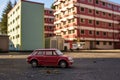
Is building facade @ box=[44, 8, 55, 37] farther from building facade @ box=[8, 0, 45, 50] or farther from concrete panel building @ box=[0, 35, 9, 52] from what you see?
concrete panel building @ box=[0, 35, 9, 52]

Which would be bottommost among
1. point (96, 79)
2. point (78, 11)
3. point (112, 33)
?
point (96, 79)

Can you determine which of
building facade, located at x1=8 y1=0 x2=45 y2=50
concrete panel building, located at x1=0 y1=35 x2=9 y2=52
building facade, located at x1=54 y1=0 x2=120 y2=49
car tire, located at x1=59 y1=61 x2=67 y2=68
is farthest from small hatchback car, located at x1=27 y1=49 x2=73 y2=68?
building facade, located at x1=54 y1=0 x2=120 y2=49

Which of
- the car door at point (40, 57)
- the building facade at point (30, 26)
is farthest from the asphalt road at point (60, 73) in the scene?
the building facade at point (30, 26)

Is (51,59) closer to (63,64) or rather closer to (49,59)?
(49,59)

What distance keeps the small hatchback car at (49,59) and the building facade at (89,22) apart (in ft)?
173

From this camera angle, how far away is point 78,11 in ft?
245

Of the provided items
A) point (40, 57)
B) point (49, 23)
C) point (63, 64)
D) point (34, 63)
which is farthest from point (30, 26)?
point (63, 64)

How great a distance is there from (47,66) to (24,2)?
1787 inches

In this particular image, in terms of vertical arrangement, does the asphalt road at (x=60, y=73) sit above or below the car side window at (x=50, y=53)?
below

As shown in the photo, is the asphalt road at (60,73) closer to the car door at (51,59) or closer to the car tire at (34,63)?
the car door at (51,59)

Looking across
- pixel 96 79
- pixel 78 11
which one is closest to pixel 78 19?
pixel 78 11

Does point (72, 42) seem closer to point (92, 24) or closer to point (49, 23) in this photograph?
point (92, 24)

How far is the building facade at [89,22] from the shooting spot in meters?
75.0

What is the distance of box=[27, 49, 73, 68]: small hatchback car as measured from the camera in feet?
65.4
